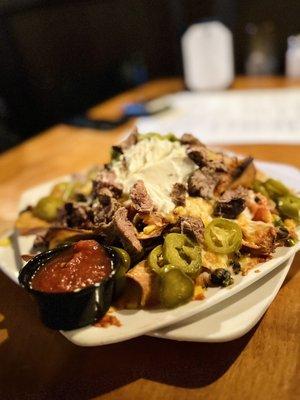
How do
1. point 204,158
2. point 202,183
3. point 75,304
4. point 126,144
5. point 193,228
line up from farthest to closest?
point 126,144 → point 204,158 → point 202,183 → point 193,228 → point 75,304

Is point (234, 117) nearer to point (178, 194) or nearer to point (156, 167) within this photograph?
point (156, 167)

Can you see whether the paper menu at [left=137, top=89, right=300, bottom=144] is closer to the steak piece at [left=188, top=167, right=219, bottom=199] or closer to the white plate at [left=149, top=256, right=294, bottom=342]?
the steak piece at [left=188, top=167, right=219, bottom=199]

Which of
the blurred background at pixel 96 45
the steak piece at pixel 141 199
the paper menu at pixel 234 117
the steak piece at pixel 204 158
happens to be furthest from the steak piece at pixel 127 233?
the blurred background at pixel 96 45

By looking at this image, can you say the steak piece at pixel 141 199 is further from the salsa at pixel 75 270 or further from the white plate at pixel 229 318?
the white plate at pixel 229 318

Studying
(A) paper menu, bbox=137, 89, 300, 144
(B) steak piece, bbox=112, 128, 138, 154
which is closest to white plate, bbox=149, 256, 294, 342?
(B) steak piece, bbox=112, 128, 138, 154

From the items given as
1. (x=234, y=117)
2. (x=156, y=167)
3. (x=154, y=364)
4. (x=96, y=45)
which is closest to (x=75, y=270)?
(x=154, y=364)

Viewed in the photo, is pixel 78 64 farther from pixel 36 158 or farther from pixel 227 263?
pixel 227 263
